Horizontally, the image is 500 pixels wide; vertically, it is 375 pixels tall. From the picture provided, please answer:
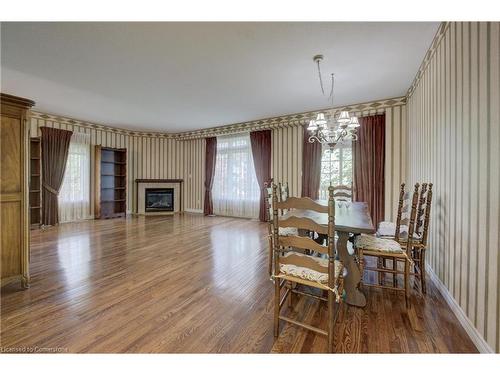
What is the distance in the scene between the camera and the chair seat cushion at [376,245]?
215cm

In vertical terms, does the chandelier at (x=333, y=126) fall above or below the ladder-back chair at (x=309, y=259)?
above

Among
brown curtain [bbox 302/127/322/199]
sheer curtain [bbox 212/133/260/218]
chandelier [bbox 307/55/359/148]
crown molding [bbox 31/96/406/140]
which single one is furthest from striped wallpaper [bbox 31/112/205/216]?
chandelier [bbox 307/55/359/148]

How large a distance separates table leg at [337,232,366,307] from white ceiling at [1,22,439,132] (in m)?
2.15

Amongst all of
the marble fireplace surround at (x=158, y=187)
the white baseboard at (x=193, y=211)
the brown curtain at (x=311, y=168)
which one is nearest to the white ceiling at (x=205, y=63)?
the brown curtain at (x=311, y=168)

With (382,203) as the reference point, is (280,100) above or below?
above

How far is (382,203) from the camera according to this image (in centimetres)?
471

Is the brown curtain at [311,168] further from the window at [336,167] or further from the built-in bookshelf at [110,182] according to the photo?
the built-in bookshelf at [110,182]

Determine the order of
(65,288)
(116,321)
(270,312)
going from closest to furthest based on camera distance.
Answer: (116,321), (270,312), (65,288)

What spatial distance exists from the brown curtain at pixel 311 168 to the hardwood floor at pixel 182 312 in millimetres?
2571

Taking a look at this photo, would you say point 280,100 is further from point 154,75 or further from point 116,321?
point 116,321

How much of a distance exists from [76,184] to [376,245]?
700 centimetres
